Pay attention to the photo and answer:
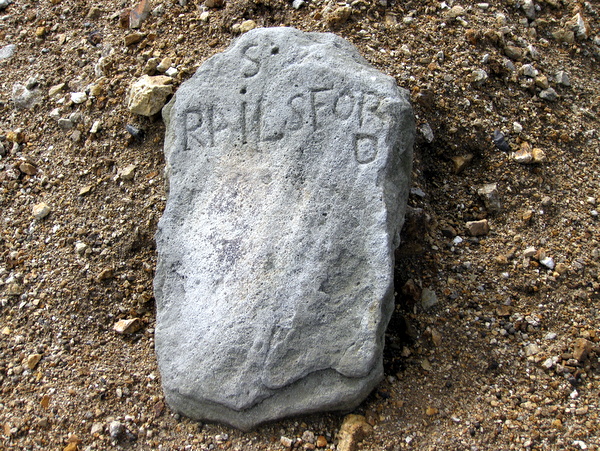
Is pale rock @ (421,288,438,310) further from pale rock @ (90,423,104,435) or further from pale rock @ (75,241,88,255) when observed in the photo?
pale rock @ (75,241,88,255)

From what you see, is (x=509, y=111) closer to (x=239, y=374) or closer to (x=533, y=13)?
(x=533, y=13)

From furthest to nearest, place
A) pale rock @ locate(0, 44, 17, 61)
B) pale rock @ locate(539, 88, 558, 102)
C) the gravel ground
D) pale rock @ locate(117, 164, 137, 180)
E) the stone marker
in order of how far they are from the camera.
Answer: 1. pale rock @ locate(0, 44, 17, 61)
2. pale rock @ locate(539, 88, 558, 102)
3. pale rock @ locate(117, 164, 137, 180)
4. the gravel ground
5. the stone marker

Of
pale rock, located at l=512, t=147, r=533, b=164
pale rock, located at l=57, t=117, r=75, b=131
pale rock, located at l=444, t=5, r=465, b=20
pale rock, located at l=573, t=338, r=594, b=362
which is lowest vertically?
pale rock, located at l=573, t=338, r=594, b=362

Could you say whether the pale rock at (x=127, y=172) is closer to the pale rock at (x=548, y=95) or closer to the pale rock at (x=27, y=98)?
the pale rock at (x=27, y=98)

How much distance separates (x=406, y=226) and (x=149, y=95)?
5.27 feet

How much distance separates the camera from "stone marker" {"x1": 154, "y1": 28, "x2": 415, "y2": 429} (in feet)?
8.38

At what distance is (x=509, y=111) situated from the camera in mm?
3600

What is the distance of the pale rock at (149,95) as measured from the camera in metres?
3.54

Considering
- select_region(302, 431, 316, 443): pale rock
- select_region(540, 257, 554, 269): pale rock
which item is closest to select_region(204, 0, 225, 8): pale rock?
select_region(540, 257, 554, 269): pale rock

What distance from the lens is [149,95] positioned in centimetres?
353

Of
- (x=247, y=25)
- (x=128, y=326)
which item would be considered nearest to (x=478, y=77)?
(x=247, y=25)

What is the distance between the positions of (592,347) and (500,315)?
16.1 inches

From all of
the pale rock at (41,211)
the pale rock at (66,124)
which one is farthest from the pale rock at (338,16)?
the pale rock at (41,211)

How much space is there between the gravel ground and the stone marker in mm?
264
